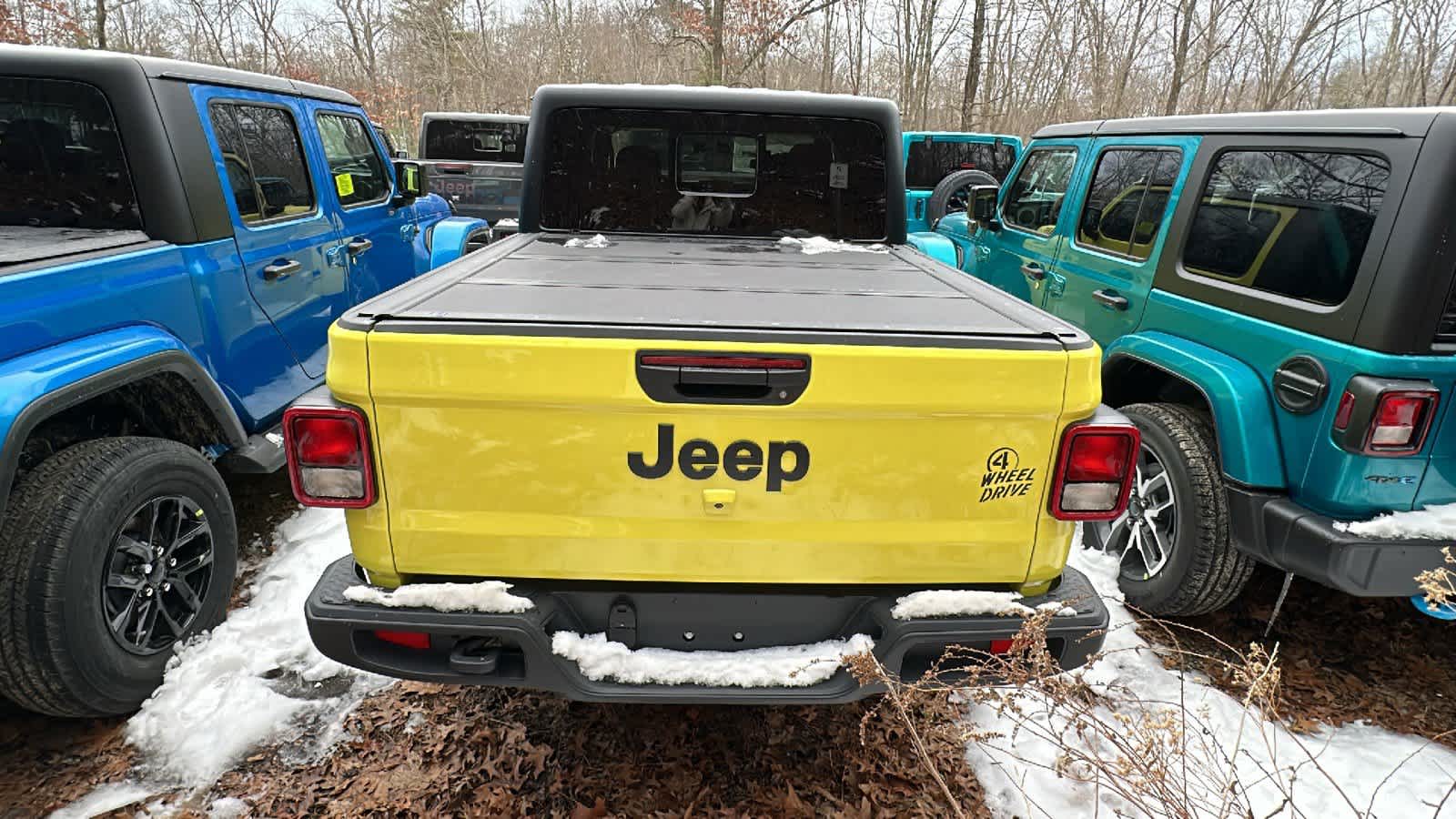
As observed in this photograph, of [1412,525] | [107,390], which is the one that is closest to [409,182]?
[107,390]

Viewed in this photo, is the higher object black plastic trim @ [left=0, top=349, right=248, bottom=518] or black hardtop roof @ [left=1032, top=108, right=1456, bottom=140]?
black hardtop roof @ [left=1032, top=108, right=1456, bottom=140]

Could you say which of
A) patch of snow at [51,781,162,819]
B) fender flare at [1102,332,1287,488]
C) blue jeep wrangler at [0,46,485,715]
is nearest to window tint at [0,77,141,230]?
blue jeep wrangler at [0,46,485,715]

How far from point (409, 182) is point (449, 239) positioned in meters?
0.48

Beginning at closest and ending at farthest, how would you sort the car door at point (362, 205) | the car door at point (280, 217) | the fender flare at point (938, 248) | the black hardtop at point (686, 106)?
the car door at point (280, 217) < the black hardtop at point (686, 106) < the fender flare at point (938, 248) < the car door at point (362, 205)

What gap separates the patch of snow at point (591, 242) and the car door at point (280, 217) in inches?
59.2

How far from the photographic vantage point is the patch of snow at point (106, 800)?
241 cm

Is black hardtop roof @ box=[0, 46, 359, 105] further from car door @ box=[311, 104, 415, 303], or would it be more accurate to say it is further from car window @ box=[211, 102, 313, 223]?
car door @ box=[311, 104, 415, 303]

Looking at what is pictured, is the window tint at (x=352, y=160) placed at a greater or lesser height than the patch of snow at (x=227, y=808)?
greater

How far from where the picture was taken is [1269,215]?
10.7 feet

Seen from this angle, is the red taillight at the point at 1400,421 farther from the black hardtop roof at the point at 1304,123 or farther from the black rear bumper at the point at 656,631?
the black rear bumper at the point at 656,631

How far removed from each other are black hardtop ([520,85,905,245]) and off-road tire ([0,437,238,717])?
2.01m

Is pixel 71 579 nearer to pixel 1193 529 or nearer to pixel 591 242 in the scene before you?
pixel 591 242

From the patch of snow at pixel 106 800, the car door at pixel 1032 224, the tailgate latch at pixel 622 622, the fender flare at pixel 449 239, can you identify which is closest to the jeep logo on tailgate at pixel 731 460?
the tailgate latch at pixel 622 622

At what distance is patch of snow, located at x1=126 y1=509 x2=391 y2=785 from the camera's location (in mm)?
2666
